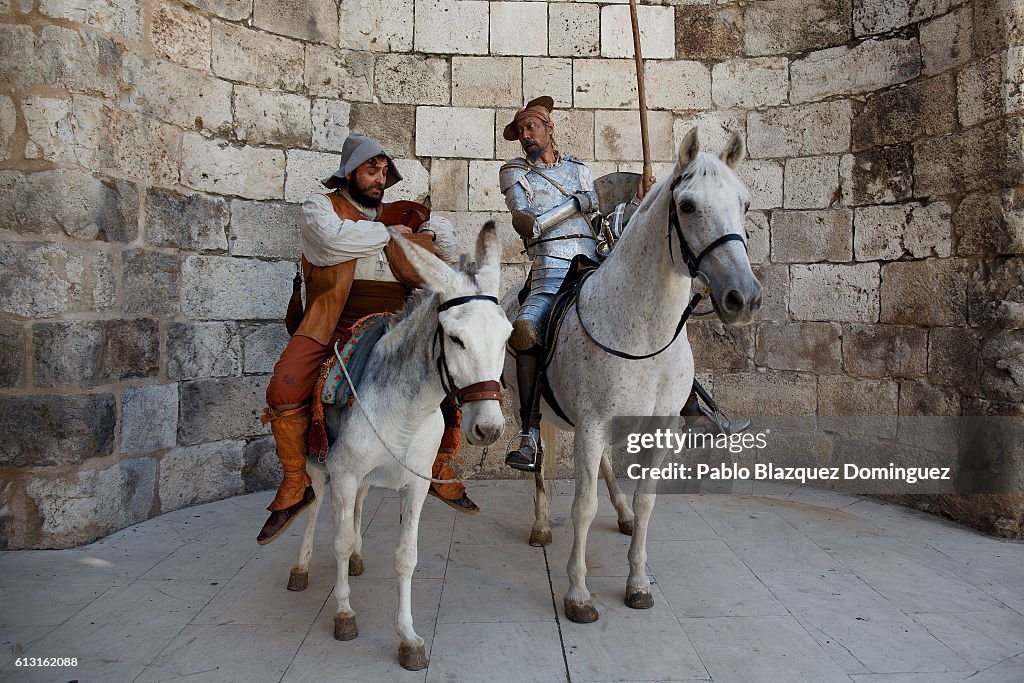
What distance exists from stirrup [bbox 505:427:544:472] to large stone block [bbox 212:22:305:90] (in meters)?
3.65

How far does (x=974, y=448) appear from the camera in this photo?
4195 mm

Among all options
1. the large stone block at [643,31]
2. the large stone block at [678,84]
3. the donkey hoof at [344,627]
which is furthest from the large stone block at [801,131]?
the donkey hoof at [344,627]

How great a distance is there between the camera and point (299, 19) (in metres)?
5.10

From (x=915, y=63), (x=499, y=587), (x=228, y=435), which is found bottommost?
(x=499, y=587)

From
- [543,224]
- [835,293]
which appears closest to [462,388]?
[543,224]

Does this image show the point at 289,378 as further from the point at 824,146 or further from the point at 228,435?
the point at 824,146

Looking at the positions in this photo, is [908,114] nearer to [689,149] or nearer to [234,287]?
[689,149]

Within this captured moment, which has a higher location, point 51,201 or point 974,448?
point 51,201

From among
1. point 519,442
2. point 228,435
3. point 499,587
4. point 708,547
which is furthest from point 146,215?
point 708,547

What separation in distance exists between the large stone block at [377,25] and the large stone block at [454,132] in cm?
60

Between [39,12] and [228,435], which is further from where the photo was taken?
[228,435]

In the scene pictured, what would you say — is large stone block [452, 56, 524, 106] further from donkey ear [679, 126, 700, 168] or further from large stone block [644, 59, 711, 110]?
donkey ear [679, 126, 700, 168]

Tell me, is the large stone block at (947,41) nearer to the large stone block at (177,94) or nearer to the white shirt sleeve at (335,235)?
the white shirt sleeve at (335,235)

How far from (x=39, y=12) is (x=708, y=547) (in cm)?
505
